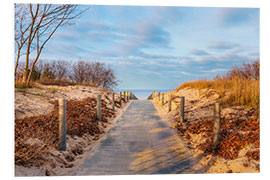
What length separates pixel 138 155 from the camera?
13.9ft

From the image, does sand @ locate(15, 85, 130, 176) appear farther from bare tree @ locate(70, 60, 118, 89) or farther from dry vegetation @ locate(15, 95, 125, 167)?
bare tree @ locate(70, 60, 118, 89)

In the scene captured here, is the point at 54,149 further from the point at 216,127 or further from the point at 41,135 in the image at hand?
the point at 216,127

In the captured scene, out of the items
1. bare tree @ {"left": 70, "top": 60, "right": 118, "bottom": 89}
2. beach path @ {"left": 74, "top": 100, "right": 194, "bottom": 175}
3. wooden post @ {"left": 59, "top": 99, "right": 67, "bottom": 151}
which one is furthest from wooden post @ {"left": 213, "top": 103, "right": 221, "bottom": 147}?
bare tree @ {"left": 70, "top": 60, "right": 118, "bottom": 89}

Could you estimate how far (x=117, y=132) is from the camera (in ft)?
20.5

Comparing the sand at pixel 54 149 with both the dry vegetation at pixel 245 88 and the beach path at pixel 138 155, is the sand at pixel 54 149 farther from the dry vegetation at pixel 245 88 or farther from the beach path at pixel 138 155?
the dry vegetation at pixel 245 88

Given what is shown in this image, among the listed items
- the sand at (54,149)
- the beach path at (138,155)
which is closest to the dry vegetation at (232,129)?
the beach path at (138,155)

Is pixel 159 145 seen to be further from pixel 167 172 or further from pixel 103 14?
pixel 103 14

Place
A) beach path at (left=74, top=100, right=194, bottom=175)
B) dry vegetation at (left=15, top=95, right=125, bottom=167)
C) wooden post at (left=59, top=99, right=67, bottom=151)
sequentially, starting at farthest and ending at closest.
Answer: wooden post at (left=59, top=99, right=67, bottom=151)
beach path at (left=74, top=100, right=194, bottom=175)
dry vegetation at (left=15, top=95, right=125, bottom=167)

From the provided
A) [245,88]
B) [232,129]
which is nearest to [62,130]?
[232,129]

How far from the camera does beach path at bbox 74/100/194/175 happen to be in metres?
3.59
